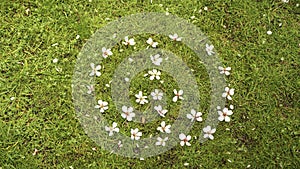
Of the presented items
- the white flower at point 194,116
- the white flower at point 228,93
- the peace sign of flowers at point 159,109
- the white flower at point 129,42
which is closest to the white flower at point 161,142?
the peace sign of flowers at point 159,109

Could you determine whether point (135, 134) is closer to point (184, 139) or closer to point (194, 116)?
point (184, 139)

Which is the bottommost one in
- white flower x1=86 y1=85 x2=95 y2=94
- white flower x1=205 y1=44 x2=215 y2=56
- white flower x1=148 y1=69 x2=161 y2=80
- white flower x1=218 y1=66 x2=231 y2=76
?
white flower x1=86 y1=85 x2=95 y2=94

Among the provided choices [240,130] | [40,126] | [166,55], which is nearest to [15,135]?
[40,126]

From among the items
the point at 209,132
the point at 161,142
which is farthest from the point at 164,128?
the point at 209,132

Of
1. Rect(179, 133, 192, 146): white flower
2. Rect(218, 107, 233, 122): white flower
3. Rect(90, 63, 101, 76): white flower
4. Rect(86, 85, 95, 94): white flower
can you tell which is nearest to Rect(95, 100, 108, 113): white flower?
Rect(86, 85, 95, 94): white flower

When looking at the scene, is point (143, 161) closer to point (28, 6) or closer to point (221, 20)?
point (221, 20)

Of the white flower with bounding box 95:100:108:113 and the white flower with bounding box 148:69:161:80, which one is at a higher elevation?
the white flower with bounding box 148:69:161:80

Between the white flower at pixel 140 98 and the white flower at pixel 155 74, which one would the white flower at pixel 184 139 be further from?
the white flower at pixel 155 74

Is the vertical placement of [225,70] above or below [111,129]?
above

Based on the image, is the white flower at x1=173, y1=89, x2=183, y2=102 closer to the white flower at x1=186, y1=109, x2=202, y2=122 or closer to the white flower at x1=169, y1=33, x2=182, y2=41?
the white flower at x1=186, y1=109, x2=202, y2=122
